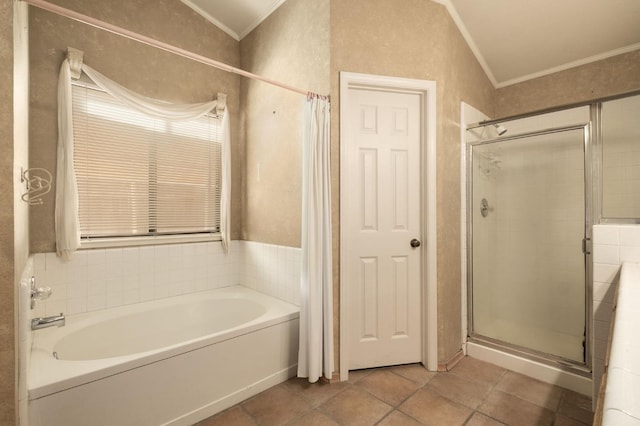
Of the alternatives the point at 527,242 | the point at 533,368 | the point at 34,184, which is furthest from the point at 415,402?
the point at 34,184

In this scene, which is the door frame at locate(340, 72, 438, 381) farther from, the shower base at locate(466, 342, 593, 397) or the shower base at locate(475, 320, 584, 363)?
the shower base at locate(475, 320, 584, 363)

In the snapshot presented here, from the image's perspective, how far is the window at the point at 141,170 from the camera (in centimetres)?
214

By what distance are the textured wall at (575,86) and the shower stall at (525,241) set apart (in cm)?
57

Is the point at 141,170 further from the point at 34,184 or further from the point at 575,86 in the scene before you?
Result: the point at 575,86

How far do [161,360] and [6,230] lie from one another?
0.92 meters

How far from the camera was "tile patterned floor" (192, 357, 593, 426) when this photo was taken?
5.41 ft

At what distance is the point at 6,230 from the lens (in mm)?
1007

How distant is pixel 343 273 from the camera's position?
2.07 metres

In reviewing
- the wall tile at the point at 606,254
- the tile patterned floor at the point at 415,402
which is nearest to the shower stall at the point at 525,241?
the tile patterned floor at the point at 415,402

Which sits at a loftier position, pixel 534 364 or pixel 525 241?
pixel 525 241

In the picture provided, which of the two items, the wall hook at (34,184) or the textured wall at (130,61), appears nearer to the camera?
the wall hook at (34,184)

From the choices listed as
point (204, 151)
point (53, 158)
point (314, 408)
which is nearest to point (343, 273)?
point (314, 408)

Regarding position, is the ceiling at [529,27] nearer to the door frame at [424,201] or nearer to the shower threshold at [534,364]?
the door frame at [424,201]

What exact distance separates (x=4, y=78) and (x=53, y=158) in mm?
1232
